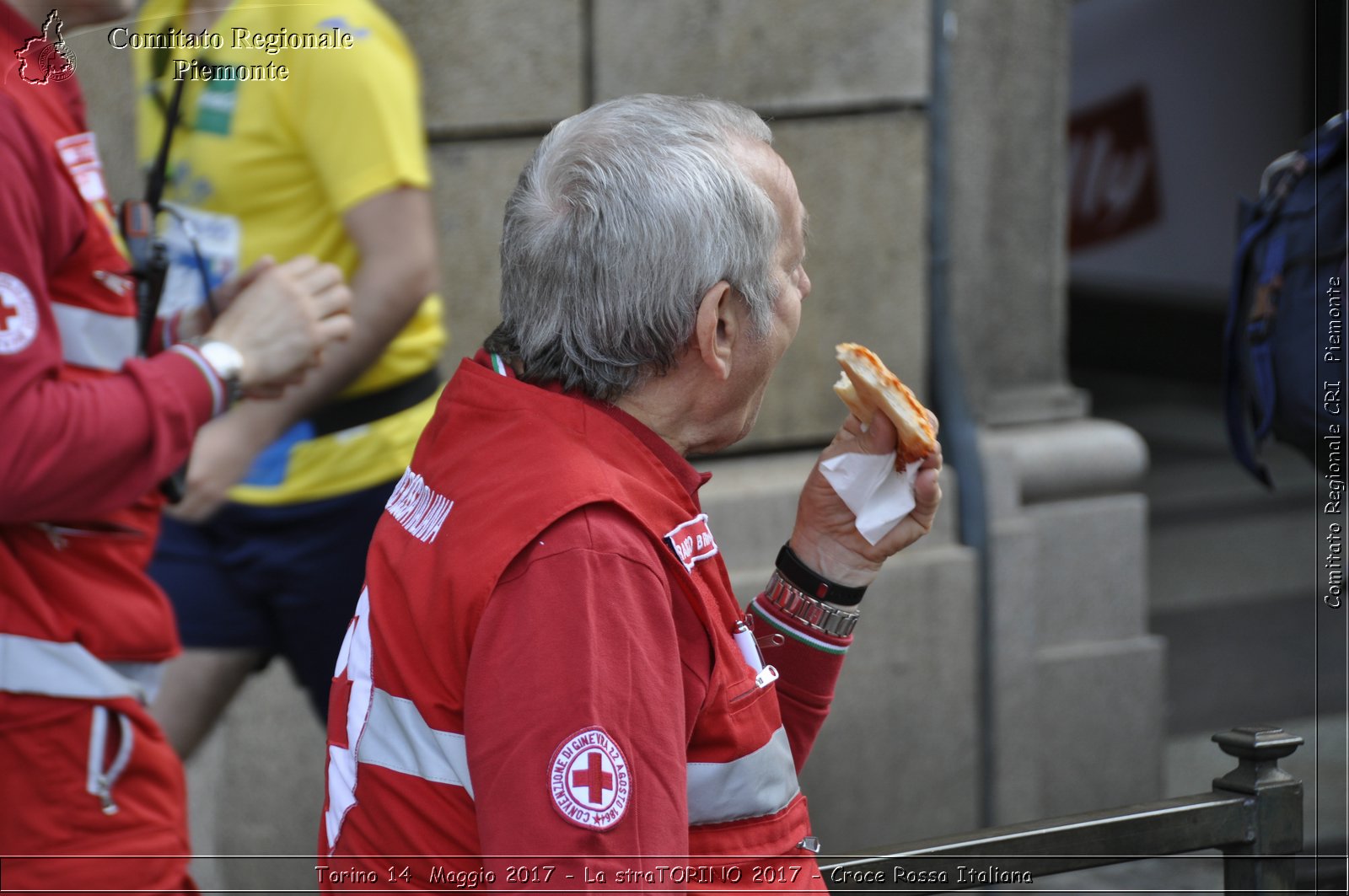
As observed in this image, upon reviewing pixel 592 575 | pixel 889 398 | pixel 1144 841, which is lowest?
pixel 1144 841

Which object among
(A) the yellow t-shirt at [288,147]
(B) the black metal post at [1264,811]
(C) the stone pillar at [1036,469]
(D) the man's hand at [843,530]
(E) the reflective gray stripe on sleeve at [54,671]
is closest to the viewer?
(D) the man's hand at [843,530]

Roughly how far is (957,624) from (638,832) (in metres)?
3.03

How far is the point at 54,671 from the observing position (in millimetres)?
2102

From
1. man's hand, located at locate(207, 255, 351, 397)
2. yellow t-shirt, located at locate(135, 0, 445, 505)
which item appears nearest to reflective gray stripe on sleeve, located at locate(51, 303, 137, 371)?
man's hand, located at locate(207, 255, 351, 397)

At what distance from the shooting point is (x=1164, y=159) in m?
8.94

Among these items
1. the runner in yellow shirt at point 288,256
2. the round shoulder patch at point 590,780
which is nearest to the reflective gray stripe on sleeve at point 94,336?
the runner in yellow shirt at point 288,256

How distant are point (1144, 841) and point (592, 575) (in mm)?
1059

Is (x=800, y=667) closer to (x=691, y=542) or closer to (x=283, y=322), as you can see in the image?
(x=691, y=542)

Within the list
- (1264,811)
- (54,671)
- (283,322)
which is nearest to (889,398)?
(1264,811)

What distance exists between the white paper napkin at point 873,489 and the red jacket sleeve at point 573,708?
0.52 meters

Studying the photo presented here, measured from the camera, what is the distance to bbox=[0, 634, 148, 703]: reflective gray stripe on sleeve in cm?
208

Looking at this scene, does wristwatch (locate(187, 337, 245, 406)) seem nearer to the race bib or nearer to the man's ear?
the race bib

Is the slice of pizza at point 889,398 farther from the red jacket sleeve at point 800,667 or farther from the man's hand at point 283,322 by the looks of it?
the man's hand at point 283,322

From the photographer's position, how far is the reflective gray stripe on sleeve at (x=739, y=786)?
1.58m
